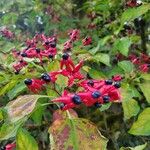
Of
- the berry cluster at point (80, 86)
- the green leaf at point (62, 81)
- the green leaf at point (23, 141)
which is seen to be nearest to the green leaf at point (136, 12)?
the berry cluster at point (80, 86)

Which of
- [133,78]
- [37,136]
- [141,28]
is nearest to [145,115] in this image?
[133,78]

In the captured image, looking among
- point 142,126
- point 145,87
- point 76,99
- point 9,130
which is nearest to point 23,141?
point 9,130

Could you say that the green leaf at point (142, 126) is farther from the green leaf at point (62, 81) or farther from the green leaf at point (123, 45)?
the green leaf at point (123, 45)

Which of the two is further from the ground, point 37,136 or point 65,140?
point 65,140

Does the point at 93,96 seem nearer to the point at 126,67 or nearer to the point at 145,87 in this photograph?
the point at 145,87

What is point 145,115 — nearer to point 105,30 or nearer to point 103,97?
point 103,97

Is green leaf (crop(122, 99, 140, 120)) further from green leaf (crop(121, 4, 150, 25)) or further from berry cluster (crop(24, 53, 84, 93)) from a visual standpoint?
green leaf (crop(121, 4, 150, 25))
